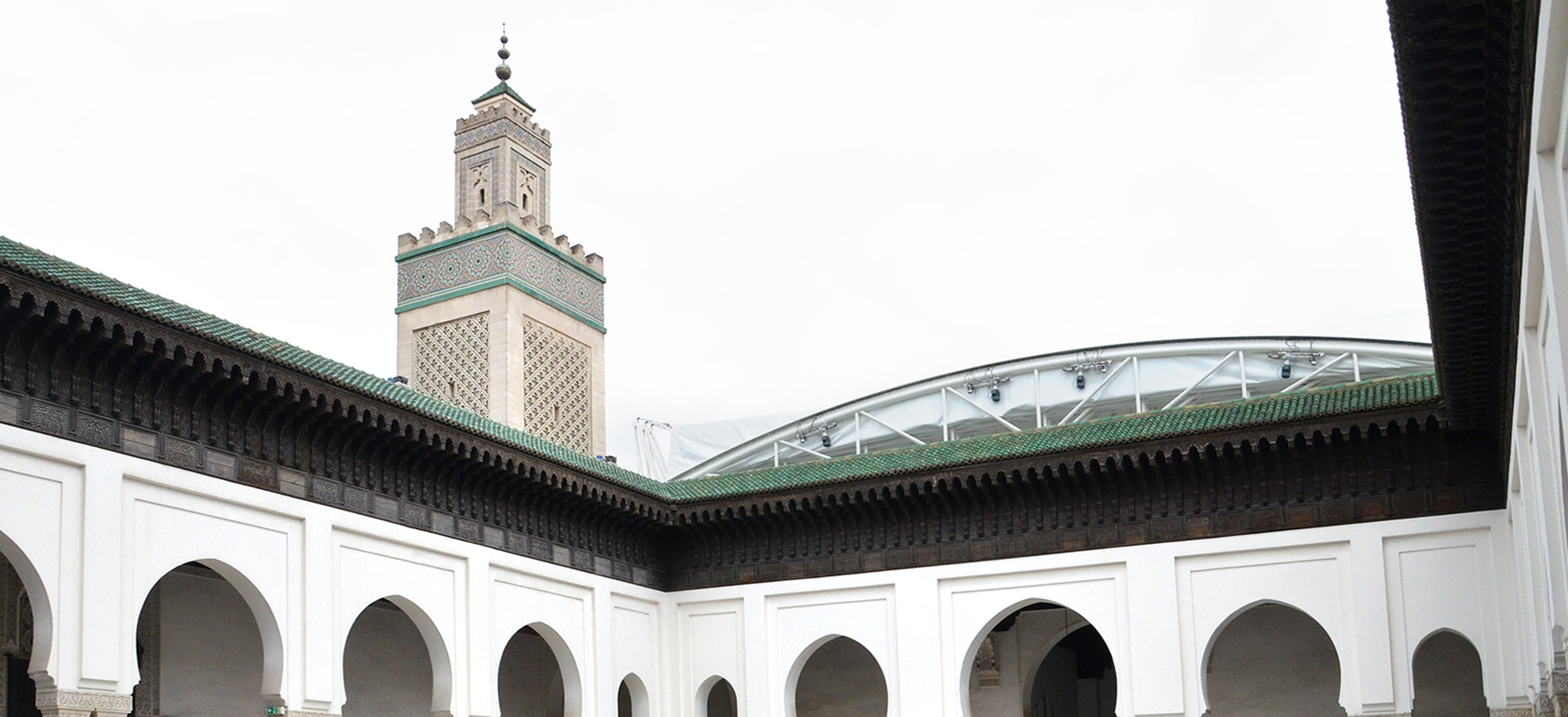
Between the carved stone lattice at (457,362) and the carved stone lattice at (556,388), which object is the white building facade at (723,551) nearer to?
the carved stone lattice at (457,362)

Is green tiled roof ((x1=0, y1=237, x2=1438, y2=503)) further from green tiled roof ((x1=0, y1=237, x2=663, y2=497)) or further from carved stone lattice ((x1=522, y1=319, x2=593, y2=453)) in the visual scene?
carved stone lattice ((x1=522, y1=319, x2=593, y2=453))

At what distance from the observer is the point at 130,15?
12688 millimetres

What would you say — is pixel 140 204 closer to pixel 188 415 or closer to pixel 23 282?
pixel 188 415

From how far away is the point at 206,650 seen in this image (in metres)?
9.71

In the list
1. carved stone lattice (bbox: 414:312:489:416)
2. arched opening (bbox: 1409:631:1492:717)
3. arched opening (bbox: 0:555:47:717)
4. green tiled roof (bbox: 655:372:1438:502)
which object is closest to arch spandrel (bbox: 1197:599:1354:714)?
arched opening (bbox: 1409:631:1492:717)

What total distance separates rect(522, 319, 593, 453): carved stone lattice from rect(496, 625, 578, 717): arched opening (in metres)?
2.33

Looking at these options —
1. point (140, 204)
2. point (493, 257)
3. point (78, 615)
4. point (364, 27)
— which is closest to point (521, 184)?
point (493, 257)

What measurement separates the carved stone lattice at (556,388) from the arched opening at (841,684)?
10.5ft

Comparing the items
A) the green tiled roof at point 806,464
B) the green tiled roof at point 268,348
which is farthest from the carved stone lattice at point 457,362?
the green tiled roof at point 268,348

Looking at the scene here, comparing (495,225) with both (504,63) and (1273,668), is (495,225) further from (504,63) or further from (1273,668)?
(1273,668)

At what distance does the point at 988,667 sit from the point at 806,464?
2.49 metres

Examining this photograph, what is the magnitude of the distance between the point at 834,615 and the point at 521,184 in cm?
613

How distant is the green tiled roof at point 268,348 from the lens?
281 inches

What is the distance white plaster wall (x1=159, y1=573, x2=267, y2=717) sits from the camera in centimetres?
945
